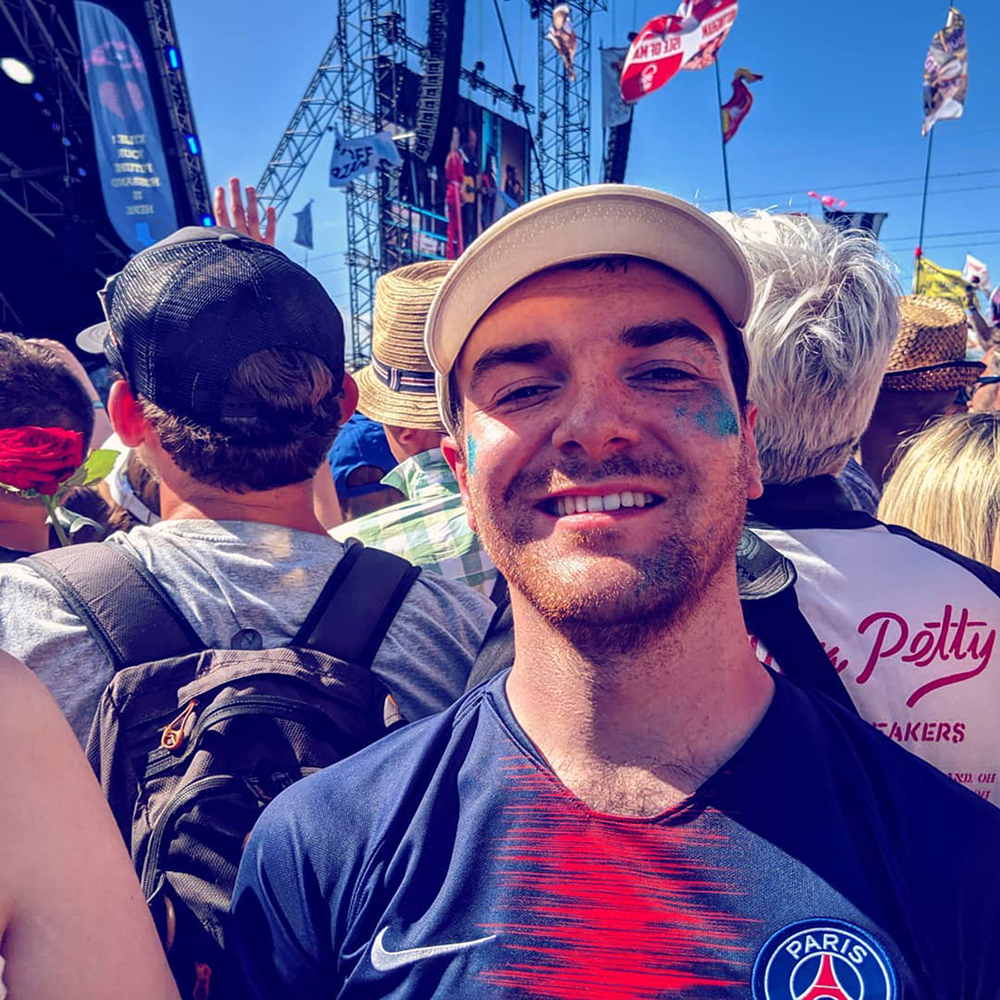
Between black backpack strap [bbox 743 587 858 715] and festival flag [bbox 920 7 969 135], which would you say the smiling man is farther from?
festival flag [bbox 920 7 969 135]

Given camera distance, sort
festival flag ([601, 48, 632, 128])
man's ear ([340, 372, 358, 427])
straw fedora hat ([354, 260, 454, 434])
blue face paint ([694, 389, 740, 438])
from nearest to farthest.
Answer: blue face paint ([694, 389, 740, 438]), man's ear ([340, 372, 358, 427]), straw fedora hat ([354, 260, 454, 434]), festival flag ([601, 48, 632, 128])

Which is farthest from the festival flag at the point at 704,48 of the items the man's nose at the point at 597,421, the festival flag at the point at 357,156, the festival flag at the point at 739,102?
the man's nose at the point at 597,421

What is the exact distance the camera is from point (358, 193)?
25.5 meters

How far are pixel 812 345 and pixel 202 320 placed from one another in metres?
1.28

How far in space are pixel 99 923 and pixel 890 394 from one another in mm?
2979

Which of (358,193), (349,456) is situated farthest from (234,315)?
(358,193)

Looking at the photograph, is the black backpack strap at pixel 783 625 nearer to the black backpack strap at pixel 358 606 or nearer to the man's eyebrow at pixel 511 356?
the man's eyebrow at pixel 511 356

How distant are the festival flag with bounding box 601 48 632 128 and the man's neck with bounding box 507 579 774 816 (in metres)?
21.8

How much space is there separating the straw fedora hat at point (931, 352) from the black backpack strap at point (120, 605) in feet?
8.10

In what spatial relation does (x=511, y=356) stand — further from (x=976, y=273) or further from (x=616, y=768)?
(x=976, y=273)

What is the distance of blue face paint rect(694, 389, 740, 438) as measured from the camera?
1.36 meters

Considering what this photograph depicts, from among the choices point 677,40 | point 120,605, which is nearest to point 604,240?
point 120,605

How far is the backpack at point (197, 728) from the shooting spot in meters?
1.28

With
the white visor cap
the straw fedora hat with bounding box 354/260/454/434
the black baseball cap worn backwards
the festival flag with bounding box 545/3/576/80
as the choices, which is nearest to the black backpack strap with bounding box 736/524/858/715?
the white visor cap
